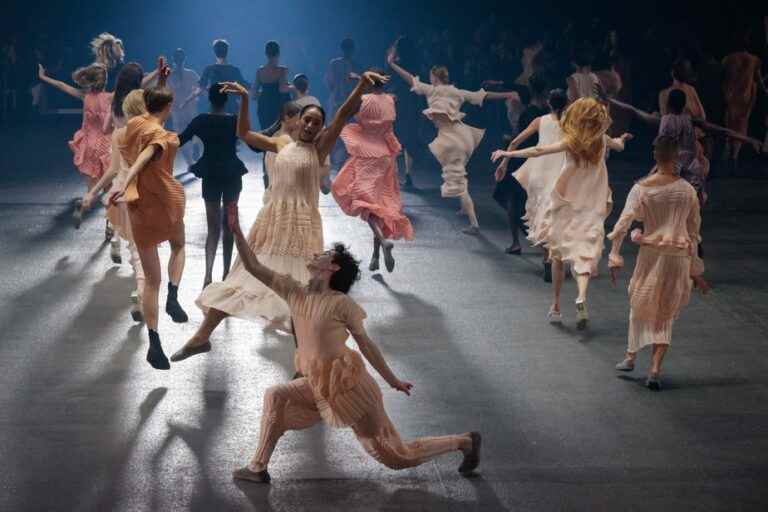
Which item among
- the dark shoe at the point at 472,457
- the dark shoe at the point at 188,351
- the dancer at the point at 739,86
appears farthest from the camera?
the dancer at the point at 739,86

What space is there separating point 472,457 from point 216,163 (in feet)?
16.4

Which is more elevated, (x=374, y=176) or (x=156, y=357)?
(x=374, y=176)

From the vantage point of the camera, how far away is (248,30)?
1607 inches

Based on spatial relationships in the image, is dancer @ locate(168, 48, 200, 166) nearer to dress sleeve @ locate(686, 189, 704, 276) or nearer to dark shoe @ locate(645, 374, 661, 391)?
dress sleeve @ locate(686, 189, 704, 276)

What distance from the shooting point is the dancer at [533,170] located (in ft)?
40.1

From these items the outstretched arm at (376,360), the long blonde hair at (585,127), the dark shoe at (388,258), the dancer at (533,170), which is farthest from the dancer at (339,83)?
the outstretched arm at (376,360)

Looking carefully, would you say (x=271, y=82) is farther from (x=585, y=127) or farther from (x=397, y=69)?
(x=585, y=127)

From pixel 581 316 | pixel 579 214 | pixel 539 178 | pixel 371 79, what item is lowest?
pixel 581 316

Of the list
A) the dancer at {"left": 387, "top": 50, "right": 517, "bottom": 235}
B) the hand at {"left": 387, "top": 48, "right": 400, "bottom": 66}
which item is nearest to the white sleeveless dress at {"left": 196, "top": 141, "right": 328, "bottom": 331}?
the dancer at {"left": 387, "top": 50, "right": 517, "bottom": 235}

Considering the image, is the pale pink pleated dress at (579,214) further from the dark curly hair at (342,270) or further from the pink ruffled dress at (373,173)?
the dark curly hair at (342,270)

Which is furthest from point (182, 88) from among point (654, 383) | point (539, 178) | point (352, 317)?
point (352, 317)

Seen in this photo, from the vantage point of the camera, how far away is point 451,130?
15.9m

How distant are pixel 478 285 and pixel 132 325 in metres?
3.17

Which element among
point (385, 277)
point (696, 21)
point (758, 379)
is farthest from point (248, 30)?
point (758, 379)
